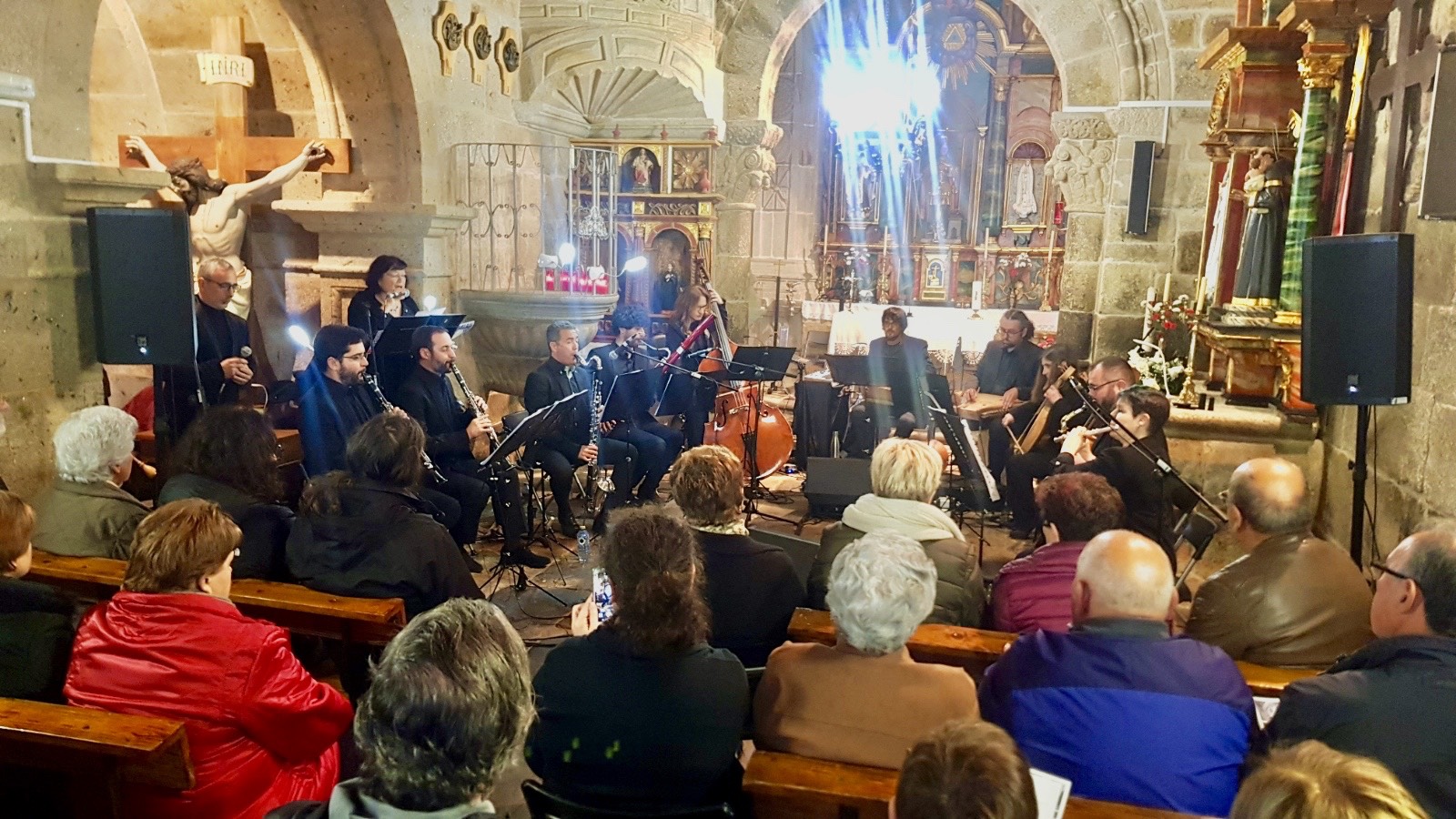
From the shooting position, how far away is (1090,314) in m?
8.77

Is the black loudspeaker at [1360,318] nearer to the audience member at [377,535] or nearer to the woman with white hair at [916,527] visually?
the woman with white hair at [916,527]

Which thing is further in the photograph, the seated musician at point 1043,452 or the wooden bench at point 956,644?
the seated musician at point 1043,452

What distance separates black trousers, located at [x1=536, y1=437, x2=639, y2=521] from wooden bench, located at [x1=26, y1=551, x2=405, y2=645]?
7.84 feet

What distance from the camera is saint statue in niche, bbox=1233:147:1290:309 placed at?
525 centimetres

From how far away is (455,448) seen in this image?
4730 millimetres

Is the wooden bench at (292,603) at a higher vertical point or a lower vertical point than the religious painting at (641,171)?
lower

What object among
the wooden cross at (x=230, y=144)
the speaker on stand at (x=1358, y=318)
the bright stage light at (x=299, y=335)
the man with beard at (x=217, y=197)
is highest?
the wooden cross at (x=230, y=144)

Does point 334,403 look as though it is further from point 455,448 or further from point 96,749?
point 96,749

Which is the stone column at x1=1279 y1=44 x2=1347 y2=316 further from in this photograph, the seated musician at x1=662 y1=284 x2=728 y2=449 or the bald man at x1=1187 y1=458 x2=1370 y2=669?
the seated musician at x1=662 y1=284 x2=728 y2=449

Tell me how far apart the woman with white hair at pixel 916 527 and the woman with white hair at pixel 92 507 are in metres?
1.93

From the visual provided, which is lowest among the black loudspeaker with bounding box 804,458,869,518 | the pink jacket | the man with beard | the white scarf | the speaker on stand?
the black loudspeaker with bounding box 804,458,869,518

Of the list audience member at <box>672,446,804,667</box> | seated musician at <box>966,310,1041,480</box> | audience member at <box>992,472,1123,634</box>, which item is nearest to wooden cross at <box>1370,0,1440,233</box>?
seated musician at <box>966,310,1041,480</box>

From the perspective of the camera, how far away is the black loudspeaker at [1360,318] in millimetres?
3611

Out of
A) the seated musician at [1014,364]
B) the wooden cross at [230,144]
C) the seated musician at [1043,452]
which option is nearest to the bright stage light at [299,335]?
the wooden cross at [230,144]
